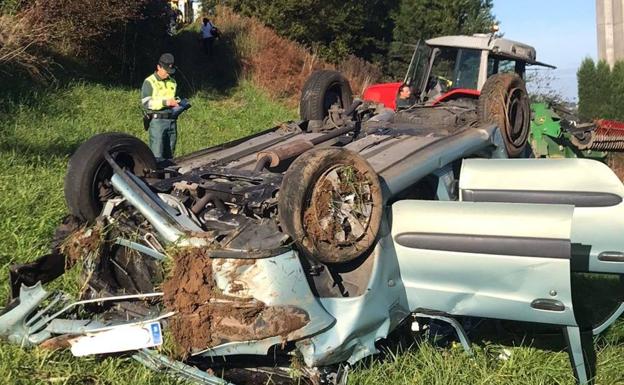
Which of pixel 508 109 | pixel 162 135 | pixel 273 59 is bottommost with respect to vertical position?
pixel 162 135

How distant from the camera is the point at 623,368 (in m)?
3.62

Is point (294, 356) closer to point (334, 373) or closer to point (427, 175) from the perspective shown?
point (334, 373)

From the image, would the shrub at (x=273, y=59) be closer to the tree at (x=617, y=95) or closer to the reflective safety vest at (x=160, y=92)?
the tree at (x=617, y=95)

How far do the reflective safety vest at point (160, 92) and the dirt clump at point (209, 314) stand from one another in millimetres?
4151

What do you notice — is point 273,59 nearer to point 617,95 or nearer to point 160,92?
point 617,95

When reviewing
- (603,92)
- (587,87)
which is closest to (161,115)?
(603,92)

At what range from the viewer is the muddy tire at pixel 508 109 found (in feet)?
14.8

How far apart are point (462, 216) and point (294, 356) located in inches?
39.8

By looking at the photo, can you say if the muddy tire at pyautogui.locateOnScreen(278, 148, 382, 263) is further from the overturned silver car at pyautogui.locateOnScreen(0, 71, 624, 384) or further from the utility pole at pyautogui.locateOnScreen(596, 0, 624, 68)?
the utility pole at pyautogui.locateOnScreen(596, 0, 624, 68)

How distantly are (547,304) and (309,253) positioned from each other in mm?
1100

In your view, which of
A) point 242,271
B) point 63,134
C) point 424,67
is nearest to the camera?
point 242,271

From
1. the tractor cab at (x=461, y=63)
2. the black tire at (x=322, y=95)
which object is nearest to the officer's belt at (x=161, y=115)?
the black tire at (x=322, y=95)

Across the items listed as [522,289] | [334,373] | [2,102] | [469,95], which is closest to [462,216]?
[522,289]

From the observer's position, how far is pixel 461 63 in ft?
27.9
